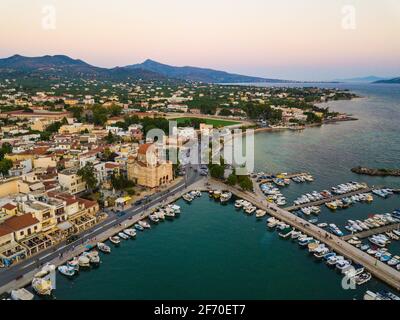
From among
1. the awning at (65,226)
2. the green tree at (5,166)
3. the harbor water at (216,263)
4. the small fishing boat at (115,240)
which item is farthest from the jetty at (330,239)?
the green tree at (5,166)

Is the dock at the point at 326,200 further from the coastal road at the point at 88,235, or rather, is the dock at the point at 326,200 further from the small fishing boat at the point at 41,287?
the small fishing boat at the point at 41,287

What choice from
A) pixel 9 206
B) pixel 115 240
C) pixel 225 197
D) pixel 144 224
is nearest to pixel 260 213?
pixel 225 197

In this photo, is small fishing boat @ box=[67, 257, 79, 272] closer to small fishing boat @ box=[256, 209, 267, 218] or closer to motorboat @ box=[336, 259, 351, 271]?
small fishing boat @ box=[256, 209, 267, 218]

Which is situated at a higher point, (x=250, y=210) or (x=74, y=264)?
(x=250, y=210)

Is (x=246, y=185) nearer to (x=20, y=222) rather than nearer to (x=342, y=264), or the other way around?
(x=342, y=264)

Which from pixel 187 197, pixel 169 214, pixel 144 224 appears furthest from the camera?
pixel 187 197

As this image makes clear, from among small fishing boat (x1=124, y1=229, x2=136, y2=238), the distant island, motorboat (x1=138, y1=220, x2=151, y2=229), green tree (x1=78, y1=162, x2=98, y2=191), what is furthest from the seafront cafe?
the distant island
